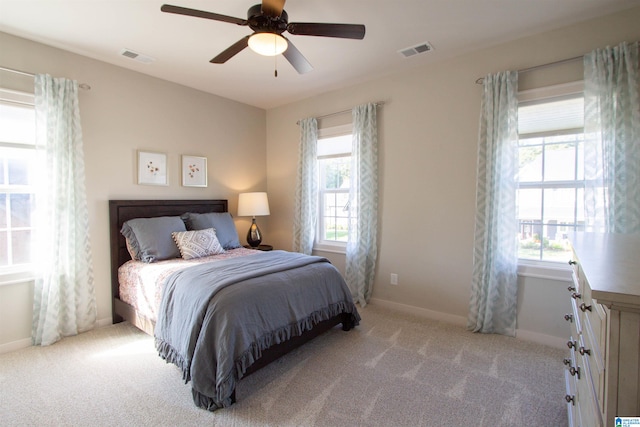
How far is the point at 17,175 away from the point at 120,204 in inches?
31.9

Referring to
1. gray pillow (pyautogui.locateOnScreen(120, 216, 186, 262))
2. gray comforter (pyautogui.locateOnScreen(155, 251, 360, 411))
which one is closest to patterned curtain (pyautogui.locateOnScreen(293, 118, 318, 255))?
gray comforter (pyautogui.locateOnScreen(155, 251, 360, 411))

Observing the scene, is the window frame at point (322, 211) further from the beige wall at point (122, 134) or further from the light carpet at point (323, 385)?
the light carpet at point (323, 385)

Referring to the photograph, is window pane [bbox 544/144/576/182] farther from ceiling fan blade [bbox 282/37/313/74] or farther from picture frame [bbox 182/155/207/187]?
picture frame [bbox 182/155/207/187]

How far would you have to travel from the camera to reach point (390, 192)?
11.5ft

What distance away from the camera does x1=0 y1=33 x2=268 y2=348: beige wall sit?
2.65 metres

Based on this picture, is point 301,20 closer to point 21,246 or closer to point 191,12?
point 191,12

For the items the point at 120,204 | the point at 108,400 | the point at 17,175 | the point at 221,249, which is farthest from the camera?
the point at 221,249

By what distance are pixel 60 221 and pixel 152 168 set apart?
3.36 feet

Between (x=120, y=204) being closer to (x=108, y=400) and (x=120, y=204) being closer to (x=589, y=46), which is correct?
(x=108, y=400)

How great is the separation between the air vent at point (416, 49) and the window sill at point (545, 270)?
2.19m

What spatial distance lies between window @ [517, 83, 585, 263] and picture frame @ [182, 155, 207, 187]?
11.8 ft

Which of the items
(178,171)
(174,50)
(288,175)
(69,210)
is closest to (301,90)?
(288,175)

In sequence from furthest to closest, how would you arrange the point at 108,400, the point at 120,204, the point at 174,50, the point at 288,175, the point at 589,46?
the point at 288,175 < the point at 120,204 < the point at 174,50 < the point at 589,46 < the point at 108,400

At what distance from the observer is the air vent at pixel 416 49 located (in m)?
2.82
